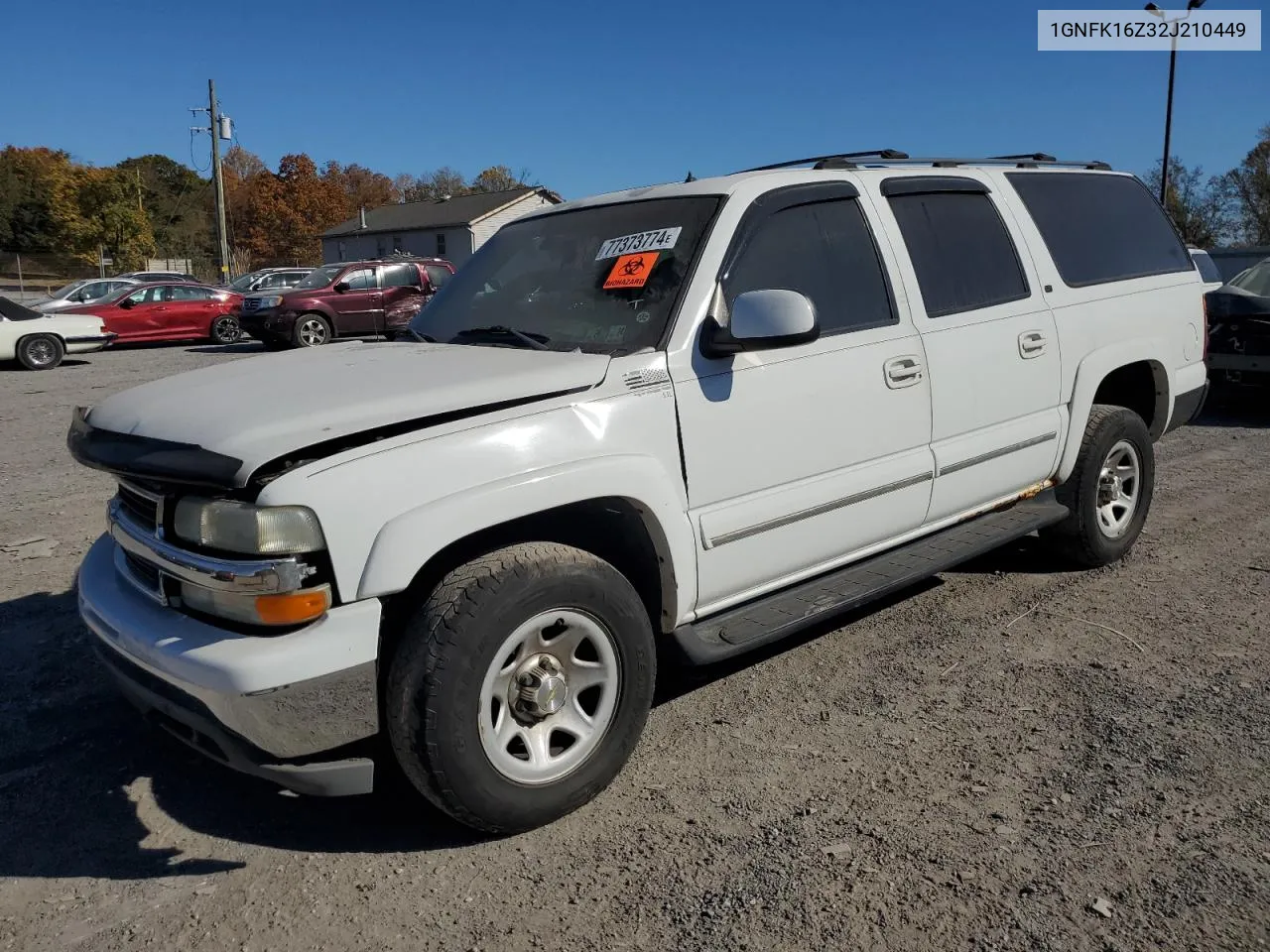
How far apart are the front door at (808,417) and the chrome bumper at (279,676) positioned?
1.20 meters

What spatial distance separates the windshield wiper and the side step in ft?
3.69

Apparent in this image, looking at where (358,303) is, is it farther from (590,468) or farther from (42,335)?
(590,468)

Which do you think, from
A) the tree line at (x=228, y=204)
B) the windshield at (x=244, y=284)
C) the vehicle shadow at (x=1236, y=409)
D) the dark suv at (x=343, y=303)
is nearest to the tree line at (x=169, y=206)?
the tree line at (x=228, y=204)

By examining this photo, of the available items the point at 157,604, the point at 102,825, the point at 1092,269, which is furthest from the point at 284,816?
the point at 1092,269

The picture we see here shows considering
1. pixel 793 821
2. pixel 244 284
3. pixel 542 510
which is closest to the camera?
pixel 542 510

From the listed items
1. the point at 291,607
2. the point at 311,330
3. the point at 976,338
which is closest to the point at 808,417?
the point at 976,338

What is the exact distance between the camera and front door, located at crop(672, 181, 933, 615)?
3396 mm

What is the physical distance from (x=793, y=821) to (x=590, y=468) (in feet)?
4.03

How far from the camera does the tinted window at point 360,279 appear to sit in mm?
20062

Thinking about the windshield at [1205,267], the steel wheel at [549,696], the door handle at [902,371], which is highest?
the windshield at [1205,267]

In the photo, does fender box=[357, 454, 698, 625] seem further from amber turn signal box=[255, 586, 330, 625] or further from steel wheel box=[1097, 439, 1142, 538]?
steel wheel box=[1097, 439, 1142, 538]

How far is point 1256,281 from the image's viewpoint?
10273 mm

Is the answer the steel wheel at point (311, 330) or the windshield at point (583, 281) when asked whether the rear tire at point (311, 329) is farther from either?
the windshield at point (583, 281)

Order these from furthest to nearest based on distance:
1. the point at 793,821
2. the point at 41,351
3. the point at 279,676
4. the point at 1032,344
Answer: the point at 41,351
the point at 1032,344
the point at 793,821
the point at 279,676
